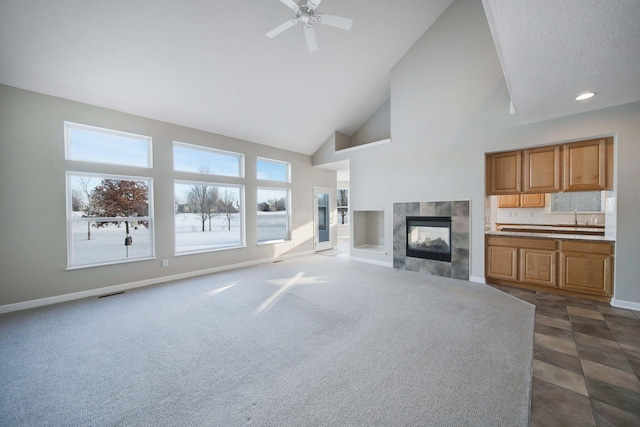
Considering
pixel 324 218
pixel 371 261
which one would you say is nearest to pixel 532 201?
pixel 371 261

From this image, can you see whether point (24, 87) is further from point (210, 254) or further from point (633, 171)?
point (633, 171)

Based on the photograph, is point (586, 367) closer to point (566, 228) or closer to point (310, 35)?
point (566, 228)

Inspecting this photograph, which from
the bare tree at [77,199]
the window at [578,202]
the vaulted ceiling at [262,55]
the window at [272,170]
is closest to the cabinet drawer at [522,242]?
the window at [578,202]

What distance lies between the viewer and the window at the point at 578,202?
4.08 metres

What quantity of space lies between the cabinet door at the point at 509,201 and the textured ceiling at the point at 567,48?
2286 millimetres

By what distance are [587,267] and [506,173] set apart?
1747 mm

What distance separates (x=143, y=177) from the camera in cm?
432

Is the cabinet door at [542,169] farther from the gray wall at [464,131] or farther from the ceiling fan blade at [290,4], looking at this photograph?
the ceiling fan blade at [290,4]

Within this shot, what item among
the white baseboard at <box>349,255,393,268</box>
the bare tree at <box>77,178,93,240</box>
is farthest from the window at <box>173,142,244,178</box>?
the white baseboard at <box>349,255,393,268</box>

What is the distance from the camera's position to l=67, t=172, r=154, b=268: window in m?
3.80

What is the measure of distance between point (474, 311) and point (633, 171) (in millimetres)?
2739

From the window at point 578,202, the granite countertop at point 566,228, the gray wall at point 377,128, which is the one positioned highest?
the gray wall at point 377,128

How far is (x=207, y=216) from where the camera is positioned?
208 inches

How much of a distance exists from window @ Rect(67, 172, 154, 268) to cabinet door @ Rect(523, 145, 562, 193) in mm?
6573
